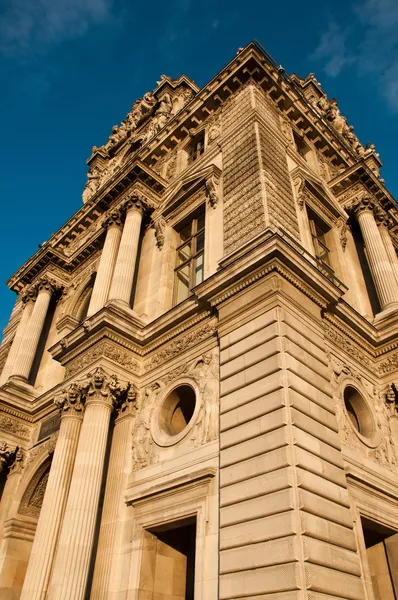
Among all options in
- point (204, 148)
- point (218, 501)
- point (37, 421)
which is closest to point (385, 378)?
point (218, 501)

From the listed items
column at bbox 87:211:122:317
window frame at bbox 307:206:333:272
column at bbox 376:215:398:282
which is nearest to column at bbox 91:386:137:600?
column at bbox 87:211:122:317

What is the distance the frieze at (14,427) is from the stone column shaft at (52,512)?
5.95 m

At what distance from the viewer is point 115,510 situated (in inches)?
516

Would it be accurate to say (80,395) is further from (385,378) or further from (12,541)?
(385,378)

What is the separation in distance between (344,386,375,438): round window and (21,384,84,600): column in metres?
7.90

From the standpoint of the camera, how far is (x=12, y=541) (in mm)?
17438

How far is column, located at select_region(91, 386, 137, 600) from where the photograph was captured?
39.7 feet

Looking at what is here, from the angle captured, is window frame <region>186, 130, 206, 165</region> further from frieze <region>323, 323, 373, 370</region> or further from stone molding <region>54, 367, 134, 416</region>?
stone molding <region>54, 367, 134, 416</region>

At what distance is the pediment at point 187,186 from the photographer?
17992mm

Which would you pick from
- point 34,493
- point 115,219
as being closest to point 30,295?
point 115,219

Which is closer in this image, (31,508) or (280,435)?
(280,435)

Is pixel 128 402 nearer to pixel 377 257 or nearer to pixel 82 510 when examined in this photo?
pixel 82 510

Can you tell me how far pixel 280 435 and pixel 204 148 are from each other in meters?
14.7

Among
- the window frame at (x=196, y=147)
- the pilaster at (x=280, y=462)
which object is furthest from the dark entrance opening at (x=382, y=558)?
the window frame at (x=196, y=147)
